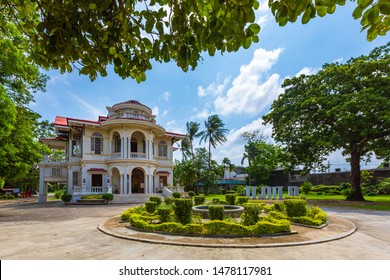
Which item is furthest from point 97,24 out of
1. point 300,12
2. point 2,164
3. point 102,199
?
point 102,199

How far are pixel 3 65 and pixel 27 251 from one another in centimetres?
1134

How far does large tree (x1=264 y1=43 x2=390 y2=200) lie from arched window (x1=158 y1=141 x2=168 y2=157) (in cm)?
1335

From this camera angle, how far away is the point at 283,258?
620 cm

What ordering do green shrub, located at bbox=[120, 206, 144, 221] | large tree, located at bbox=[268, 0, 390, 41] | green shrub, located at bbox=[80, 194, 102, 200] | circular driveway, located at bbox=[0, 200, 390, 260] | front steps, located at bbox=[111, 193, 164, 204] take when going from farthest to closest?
front steps, located at bbox=[111, 193, 164, 204], green shrub, located at bbox=[80, 194, 102, 200], green shrub, located at bbox=[120, 206, 144, 221], circular driveway, located at bbox=[0, 200, 390, 260], large tree, located at bbox=[268, 0, 390, 41]

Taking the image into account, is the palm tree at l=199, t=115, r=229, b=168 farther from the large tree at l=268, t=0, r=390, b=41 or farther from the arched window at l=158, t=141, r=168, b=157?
the large tree at l=268, t=0, r=390, b=41

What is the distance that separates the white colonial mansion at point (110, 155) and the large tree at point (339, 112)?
45.7ft

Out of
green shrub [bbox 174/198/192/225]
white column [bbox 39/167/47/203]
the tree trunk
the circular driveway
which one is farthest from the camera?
white column [bbox 39/167/47/203]

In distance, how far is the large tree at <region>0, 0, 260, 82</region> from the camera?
310 cm

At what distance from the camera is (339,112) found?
66.4 feet

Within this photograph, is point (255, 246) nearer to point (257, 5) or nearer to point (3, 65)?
point (257, 5)

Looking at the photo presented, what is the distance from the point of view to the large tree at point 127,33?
10.2 feet

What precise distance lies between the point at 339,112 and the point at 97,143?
24018 mm

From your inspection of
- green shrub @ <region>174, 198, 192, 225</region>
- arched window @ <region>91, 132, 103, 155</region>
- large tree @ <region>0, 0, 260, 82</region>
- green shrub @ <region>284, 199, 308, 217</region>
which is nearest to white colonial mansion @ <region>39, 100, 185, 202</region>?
→ arched window @ <region>91, 132, 103, 155</region>

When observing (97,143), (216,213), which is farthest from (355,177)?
(97,143)
